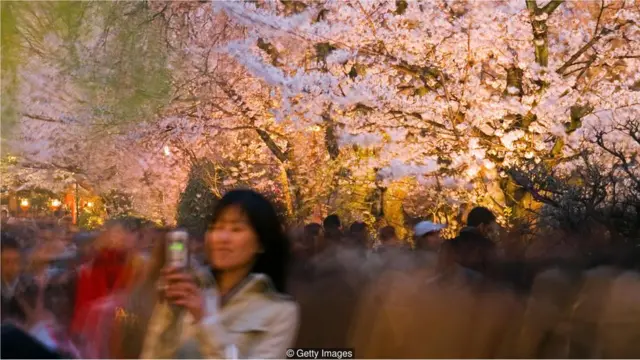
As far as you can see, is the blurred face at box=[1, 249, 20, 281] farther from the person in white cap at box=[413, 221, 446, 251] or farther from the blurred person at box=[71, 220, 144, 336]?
the person in white cap at box=[413, 221, 446, 251]

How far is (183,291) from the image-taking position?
2.23 metres

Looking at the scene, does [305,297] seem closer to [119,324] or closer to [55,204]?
[119,324]

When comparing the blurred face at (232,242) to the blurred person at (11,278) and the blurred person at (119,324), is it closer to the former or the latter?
the blurred person at (11,278)

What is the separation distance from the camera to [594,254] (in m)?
5.57

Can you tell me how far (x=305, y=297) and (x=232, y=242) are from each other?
3.70m

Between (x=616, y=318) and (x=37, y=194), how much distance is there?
55.0 feet

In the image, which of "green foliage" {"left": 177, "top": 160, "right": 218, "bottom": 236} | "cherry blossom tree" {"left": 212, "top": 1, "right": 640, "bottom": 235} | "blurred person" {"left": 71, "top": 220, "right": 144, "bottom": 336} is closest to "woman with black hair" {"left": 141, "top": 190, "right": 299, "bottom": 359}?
"blurred person" {"left": 71, "top": 220, "right": 144, "bottom": 336}

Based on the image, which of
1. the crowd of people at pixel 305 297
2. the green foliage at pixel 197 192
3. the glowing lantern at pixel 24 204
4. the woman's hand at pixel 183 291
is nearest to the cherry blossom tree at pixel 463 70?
the green foliage at pixel 197 192

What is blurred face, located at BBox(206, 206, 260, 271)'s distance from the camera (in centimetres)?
248

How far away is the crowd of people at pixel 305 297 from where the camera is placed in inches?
93.6

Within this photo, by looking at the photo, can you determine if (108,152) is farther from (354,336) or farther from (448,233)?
(354,336)

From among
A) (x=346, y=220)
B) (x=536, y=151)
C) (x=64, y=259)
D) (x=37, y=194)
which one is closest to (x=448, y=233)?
(x=536, y=151)

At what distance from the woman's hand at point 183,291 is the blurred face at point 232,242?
0.23 m

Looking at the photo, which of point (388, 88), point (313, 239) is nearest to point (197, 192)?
point (388, 88)
